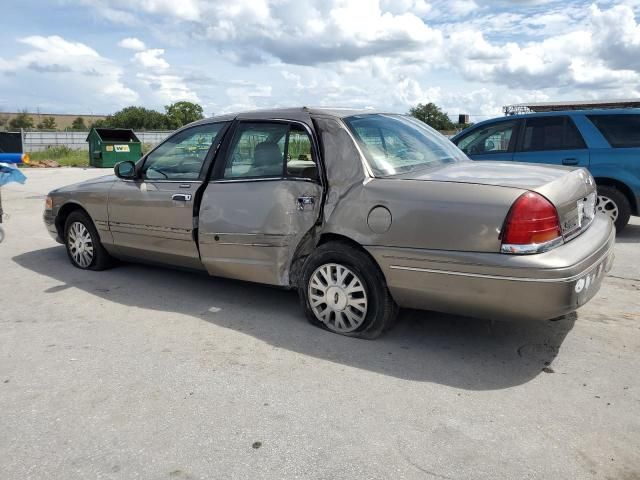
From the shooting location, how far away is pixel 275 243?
429cm

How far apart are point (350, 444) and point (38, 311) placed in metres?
3.27

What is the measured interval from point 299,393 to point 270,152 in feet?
6.50

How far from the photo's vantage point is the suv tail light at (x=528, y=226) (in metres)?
3.21

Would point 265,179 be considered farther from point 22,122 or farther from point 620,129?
point 22,122

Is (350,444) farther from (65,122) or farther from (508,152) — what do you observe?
(65,122)

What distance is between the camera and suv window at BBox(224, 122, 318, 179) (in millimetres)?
4223

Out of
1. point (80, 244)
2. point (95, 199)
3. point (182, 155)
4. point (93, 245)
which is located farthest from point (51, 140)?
point (182, 155)

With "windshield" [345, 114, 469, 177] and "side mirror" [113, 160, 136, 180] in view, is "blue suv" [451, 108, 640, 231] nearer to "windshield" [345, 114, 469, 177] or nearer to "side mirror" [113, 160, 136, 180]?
"windshield" [345, 114, 469, 177]

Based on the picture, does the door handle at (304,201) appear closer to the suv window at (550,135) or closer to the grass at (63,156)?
the suv window at (550,135)

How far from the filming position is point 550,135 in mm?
7543

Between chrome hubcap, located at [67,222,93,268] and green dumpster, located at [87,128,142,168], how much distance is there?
17549 mm

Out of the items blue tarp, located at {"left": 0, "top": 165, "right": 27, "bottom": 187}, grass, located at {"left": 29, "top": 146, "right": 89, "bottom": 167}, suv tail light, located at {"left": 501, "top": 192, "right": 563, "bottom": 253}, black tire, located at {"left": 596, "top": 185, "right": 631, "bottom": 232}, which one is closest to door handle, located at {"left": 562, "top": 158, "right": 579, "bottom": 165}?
black tire, located at {"left": 596, "top": 185, "right": 631, "bottom": 232}

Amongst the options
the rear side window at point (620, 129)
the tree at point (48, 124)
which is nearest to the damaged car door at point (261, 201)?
the rear side window at point (620, 129)

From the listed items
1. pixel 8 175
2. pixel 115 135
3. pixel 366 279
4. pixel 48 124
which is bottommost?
pixel 366 279
